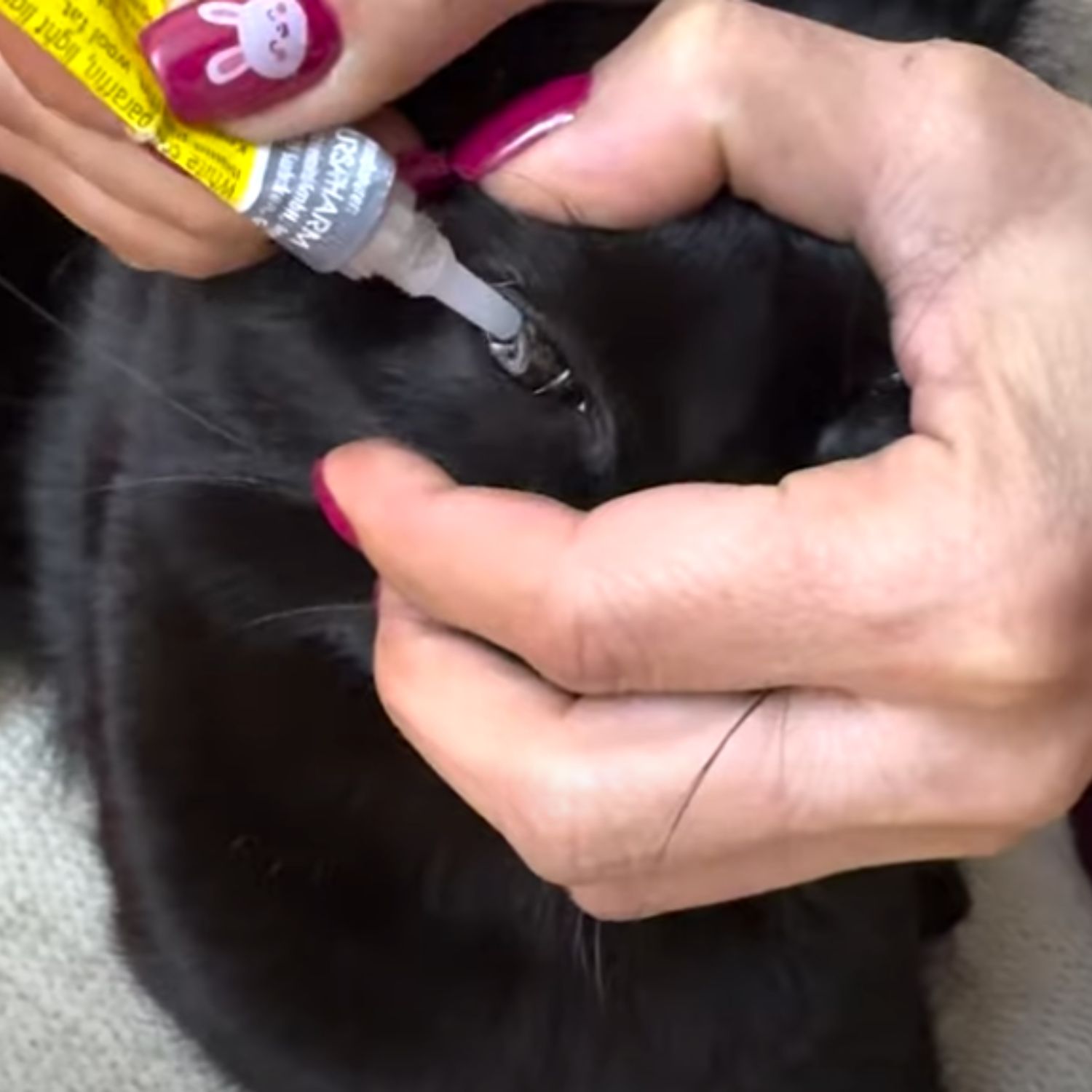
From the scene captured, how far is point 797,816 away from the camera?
0.53 m

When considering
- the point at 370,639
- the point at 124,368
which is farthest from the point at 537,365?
the point at 124,368

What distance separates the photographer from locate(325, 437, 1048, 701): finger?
0.49 metres

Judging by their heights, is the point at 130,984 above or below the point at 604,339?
below

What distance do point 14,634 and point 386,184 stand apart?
1.58 feet

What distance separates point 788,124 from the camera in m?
0.51

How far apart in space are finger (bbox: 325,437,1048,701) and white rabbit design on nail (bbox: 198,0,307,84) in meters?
0.10

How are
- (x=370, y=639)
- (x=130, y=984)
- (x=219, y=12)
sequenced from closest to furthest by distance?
(x=219, y=12) < (x=370, y=639) < (x=130, y=984)

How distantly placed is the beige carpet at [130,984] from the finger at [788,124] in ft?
1.51

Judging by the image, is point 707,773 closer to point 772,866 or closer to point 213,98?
point 772,866

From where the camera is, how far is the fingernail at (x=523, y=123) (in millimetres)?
516

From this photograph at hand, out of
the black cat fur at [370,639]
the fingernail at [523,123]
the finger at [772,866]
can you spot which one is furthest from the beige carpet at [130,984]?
the fingernail at [523,123]

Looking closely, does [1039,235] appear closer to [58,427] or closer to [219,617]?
[219,617]

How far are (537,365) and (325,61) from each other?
88 millimetres

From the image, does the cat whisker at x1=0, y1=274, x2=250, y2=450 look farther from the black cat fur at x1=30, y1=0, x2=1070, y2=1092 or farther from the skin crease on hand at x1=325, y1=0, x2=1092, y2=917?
the skin crease on hand at x1=325, y1=0, x2=1092, y2=917
